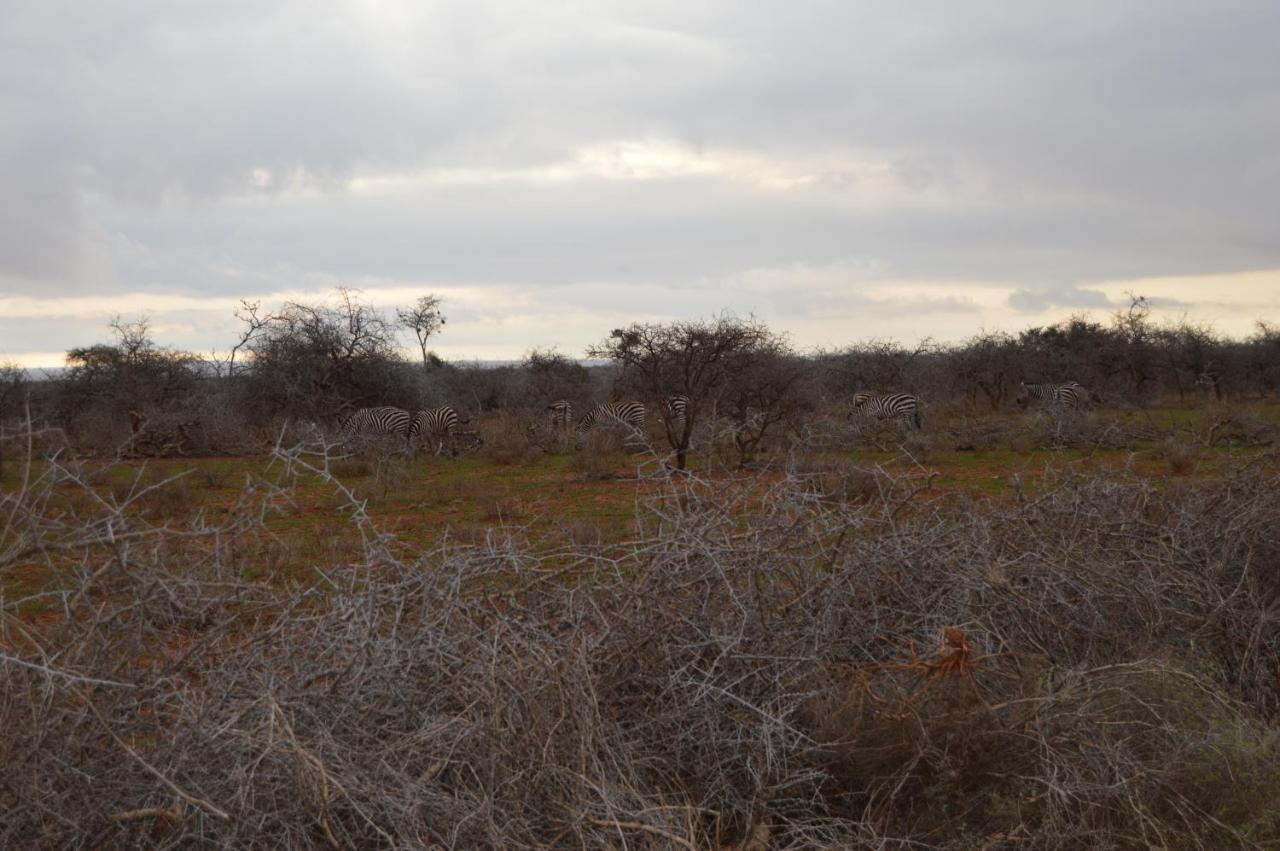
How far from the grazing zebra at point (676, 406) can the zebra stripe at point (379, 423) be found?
255 inches

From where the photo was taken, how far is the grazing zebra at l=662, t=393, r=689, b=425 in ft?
55.8

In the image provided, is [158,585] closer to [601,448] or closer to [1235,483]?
[1235,483]

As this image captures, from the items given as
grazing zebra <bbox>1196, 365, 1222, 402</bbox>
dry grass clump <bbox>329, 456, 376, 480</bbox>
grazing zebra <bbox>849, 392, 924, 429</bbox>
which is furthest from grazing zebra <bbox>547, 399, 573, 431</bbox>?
grazing zebra <bbox>1196, 365, 1222, 402</bbox>

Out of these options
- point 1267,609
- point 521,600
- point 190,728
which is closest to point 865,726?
point 521,600

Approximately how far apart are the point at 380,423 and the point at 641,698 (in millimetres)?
19045

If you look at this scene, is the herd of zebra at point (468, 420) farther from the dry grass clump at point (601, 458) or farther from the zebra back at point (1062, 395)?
the dry grass clump at point (601, 458)

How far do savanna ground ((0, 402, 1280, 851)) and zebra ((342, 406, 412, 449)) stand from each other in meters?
17.3

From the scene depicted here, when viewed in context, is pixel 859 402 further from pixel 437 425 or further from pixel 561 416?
pixel 437 425

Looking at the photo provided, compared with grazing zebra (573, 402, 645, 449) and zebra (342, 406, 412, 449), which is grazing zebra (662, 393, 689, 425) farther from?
zebra (342, 406, 412, 449)

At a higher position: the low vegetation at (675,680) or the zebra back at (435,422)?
the zebra back at (435,422)

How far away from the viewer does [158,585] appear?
3.23 m

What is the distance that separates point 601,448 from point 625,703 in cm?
1392

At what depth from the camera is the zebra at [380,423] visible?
858 inches

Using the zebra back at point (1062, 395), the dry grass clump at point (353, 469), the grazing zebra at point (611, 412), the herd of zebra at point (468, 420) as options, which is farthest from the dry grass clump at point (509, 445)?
the zebra back at point (1062, 395)
